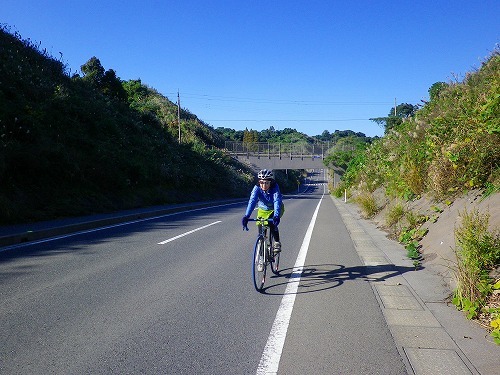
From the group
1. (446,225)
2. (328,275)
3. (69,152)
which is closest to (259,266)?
(328,275)

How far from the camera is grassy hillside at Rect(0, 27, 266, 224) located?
48.1ft

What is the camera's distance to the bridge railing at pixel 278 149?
192 feet

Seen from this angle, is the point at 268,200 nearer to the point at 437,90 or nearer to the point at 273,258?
the point at 273,258

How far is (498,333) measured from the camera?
4.20 meters

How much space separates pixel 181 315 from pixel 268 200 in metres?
2.54

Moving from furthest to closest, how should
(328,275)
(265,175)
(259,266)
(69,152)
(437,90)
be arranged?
(69,152)
(437,90)
(328,275)
(265,175)
(259,266)

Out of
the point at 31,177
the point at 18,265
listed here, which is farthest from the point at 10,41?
the point at 18,265

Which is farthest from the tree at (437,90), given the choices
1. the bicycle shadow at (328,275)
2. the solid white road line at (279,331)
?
the solid white road line at (279,331)

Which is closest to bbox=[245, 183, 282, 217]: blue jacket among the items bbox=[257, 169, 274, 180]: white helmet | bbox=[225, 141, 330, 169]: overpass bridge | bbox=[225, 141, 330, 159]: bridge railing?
bbox=[257, 169, 274, 180]: white helmet

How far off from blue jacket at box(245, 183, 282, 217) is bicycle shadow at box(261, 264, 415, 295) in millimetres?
1270

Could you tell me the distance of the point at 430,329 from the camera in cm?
475

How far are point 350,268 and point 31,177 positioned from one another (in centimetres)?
1232

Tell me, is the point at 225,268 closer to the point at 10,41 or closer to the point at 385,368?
the point at 385,368

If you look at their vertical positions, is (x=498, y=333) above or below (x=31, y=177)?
below
